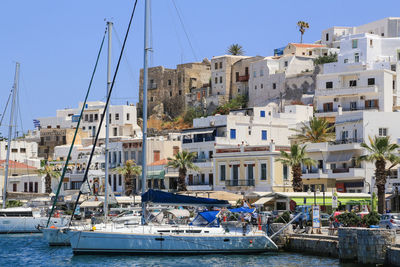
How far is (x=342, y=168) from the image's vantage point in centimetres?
6150

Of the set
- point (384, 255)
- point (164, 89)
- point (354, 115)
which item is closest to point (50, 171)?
point (354, 115)

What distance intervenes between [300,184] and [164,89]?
7431 cm

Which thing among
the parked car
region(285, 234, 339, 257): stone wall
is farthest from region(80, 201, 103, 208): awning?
the parked car

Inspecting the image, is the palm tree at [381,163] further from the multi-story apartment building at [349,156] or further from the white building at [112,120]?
the white building at [112,120]

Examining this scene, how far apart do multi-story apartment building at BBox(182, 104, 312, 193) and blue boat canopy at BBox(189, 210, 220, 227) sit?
77.5 ft

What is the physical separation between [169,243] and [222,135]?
110 ft

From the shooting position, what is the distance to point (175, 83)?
12631cm

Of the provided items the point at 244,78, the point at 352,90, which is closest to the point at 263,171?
the point at 352,90

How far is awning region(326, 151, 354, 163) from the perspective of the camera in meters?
61.3

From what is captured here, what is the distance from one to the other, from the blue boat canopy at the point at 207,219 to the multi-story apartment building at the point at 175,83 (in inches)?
3302

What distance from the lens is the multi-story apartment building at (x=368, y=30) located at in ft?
372

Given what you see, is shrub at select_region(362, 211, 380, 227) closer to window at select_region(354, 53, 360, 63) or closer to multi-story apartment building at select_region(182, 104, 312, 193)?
multi-story apartment building at select_region(182, 104, 312, 193)

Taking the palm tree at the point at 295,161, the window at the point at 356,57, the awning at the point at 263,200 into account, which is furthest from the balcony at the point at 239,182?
the window at the point at 356,57

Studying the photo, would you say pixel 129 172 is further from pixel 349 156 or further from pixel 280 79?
pixel 280 79
